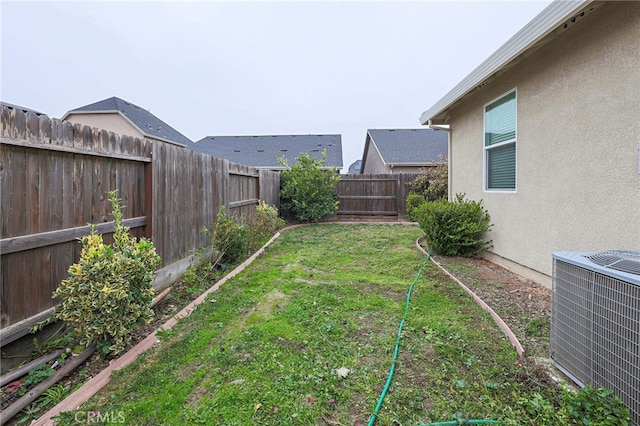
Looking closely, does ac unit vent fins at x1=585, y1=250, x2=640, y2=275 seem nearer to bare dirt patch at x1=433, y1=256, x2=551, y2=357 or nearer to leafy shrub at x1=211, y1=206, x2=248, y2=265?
bare dirt patch at x1=433, y1=256, x2=551, y2=357

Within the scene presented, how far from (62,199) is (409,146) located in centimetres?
1681

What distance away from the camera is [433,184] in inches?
427

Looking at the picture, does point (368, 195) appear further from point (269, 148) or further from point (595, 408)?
point (595, 408)

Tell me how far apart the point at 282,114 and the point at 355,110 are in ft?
25.3

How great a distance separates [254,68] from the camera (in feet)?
58.0

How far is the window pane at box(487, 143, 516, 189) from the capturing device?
4527mm

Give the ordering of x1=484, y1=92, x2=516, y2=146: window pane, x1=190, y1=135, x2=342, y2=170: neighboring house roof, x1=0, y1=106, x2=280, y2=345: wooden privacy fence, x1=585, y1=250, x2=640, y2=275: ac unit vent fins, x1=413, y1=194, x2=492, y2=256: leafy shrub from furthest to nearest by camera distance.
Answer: x1=190, y1=135, x2=342, y2=170: neighboring house roof → x1=413, y1=194, x2=492, y2=256: leafy shrub → x1=484, y1=92, x2=516, y2=146: window pane → x1=0, y1=106, x2=280, y2=345: wooden privacy fence → x1=585, y1=250, x2=640, y2=275: ac unit vent fins

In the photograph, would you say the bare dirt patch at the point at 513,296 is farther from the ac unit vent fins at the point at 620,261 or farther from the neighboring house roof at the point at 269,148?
the neighboring house roof at the point at 269,148

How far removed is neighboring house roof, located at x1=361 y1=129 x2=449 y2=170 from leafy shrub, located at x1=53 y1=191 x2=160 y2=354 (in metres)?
14.4

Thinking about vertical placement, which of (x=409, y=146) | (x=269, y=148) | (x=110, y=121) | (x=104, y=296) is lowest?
(x=104, y=296)

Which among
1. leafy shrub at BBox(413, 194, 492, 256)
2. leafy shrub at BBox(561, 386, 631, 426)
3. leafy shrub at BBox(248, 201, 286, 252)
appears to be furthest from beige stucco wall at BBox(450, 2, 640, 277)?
leafy shrub at BBox(248, 201, 286, 252)

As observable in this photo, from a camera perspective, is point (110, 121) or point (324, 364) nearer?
point (324, 364)

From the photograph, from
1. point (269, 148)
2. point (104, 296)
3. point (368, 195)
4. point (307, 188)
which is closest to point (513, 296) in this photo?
point (104, 296)

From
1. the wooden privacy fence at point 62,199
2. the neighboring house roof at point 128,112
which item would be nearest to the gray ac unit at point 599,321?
the wooden privacy fence at point 62,199
